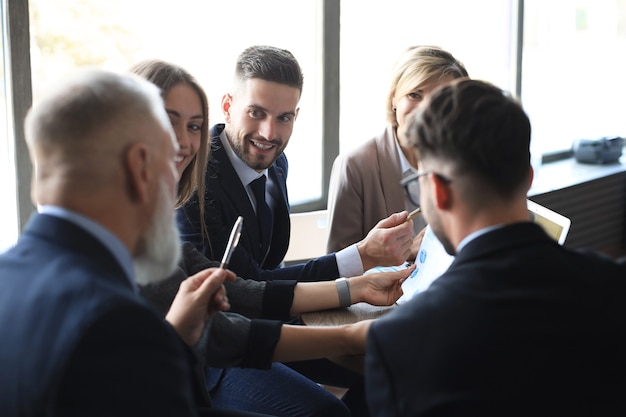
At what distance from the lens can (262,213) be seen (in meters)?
2.31

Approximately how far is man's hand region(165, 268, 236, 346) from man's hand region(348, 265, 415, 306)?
47 cm

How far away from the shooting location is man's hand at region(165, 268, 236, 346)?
1571mm

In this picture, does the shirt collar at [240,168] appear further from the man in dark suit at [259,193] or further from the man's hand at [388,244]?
the man's hand at [388,244]

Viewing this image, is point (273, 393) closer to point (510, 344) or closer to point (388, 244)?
point (388, 244)

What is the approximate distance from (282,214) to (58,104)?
1.35m

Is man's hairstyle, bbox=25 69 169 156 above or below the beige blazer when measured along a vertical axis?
above

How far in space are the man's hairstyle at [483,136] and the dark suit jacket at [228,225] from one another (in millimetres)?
964

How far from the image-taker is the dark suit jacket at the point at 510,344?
42.1 inches

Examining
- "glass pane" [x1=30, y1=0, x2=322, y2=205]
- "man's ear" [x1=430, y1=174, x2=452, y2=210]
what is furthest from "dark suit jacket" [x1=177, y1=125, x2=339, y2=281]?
"man's ear" [x1=430, y1=174, x2=452, y2=210]

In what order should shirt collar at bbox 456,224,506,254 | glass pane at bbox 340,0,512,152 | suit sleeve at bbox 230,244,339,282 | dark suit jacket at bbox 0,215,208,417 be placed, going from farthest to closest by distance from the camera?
glass pane at bbox 340,0,512,152 < suit sleeve at bbox 230,244,339,282 < shirt collar at bbox 456,224,506,254 < dark suit jacket at bbox 0,215,208,417

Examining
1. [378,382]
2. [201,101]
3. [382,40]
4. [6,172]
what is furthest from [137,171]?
[382,40]

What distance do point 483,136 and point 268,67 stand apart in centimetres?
123

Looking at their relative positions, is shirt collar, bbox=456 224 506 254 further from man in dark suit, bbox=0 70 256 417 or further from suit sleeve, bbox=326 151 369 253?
suit sleeve, bbox=326 151 369 253

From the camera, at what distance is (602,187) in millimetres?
4699
